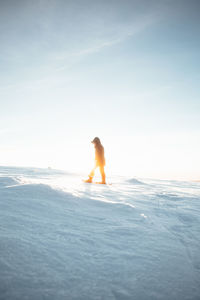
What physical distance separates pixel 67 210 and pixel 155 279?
1.42 m

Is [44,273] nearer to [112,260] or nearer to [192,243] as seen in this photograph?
[112,260]

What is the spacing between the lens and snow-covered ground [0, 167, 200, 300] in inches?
43.7

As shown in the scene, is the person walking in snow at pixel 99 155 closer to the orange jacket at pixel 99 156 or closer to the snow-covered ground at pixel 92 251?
the orange jacket at pixel 99 156

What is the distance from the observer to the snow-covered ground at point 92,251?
1.11m

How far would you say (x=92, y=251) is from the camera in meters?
1.53

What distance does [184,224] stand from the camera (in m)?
2.38

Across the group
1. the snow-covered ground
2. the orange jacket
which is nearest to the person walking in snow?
the orange jacket

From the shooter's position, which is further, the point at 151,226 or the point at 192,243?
the point at 151,226

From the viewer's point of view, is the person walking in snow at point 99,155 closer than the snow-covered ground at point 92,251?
No

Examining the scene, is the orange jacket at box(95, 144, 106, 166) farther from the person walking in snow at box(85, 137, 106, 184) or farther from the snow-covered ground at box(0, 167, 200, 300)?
the snow-covered ground at box(0, 167, 200, 300)

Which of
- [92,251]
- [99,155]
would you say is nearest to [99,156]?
[99,155]

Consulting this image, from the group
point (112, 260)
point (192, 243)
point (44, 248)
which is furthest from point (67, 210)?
point (192, 243)

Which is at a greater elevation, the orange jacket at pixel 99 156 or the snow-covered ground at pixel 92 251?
the orange jacket at pixel 99 156

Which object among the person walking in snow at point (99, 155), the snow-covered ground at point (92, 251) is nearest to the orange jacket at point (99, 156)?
the person walking in snow at point (99, 155)
